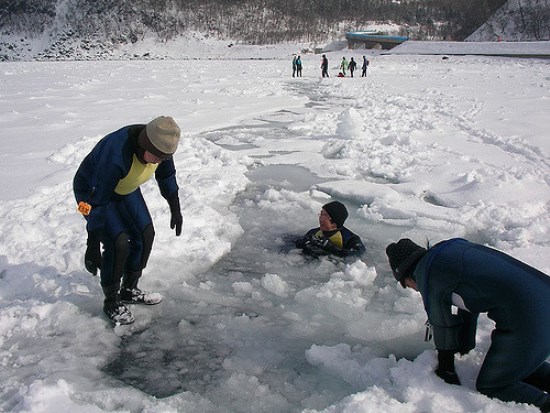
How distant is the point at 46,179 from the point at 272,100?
33.9 ft

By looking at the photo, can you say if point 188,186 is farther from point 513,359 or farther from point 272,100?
point 272,100

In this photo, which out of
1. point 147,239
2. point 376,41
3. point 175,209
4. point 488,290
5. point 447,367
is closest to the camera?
point 488,290

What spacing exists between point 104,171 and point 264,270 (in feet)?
6.23

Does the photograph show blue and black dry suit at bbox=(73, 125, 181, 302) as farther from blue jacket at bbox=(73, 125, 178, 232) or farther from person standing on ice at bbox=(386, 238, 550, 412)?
person standing on ice at bbox=(386, 238, 550, 412)

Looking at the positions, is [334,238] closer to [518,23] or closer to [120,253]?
[120,253]

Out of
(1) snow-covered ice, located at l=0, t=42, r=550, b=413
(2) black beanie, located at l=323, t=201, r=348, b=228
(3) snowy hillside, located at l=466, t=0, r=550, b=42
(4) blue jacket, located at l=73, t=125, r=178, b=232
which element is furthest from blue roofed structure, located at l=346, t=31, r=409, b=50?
(4) blue jacket, located at l=73, t=125, r=178, b=232

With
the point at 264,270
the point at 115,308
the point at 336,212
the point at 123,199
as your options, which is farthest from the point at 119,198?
the point at 336,212

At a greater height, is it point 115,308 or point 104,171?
point 104,171

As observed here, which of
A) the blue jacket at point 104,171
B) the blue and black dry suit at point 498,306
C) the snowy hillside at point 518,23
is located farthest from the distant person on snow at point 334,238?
the snowy hillside at point 518,23

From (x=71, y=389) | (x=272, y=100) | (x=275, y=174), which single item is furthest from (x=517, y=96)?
(x=71, y=389)

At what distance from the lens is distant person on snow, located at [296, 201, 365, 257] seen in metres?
4.31

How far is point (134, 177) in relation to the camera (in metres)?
2.87

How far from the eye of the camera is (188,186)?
19.8 ft

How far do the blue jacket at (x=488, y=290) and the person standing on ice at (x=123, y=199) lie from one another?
1638 millimetres
